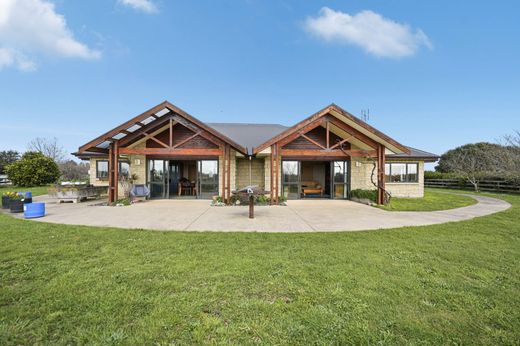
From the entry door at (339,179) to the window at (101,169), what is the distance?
14667 millimetres

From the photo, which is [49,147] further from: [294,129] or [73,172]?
[294,129]

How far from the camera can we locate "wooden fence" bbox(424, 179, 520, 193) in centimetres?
1816

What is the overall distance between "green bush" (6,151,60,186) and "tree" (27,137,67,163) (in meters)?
18.3

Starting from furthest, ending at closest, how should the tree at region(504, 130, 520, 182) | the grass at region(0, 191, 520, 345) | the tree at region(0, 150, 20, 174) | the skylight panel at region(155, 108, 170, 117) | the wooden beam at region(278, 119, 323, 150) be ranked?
1. the tree at region(0, 150, 20, 174)
2. the tree at region(504, 130, 520, 182)
3. the skylight panel at region(155, 108, 170, 117)
4. the wooden beam at region(278, 119, 323, 150)
5. the grass at region(0, 191, 520, 345)

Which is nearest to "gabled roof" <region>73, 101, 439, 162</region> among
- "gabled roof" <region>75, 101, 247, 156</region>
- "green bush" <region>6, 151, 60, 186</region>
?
"gabled roof" <region>75, 101, 247, 156</region>

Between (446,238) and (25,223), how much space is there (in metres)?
11.5

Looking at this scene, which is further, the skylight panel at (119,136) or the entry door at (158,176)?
the entry door at (158,176)

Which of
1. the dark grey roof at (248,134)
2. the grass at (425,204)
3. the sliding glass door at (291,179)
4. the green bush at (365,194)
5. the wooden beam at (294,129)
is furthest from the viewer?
the dark grey roof at (248,134)

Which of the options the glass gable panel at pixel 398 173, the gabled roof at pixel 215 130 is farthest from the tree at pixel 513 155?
the gabled roof at pixel 215 130

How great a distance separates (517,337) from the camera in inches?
86.2

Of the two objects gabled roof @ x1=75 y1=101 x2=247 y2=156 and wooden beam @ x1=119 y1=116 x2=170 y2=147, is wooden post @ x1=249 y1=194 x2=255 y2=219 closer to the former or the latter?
gabled roof @ x1=75 y1=101 x2=247 y2=156

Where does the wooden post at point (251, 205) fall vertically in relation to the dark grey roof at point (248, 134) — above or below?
below

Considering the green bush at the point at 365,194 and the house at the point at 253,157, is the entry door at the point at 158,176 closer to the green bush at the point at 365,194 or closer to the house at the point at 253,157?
the house at the point at 253,157

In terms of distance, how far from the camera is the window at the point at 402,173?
15.3 m
